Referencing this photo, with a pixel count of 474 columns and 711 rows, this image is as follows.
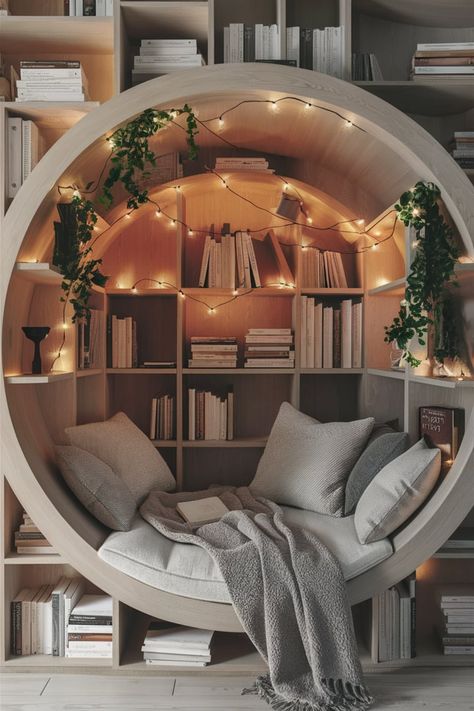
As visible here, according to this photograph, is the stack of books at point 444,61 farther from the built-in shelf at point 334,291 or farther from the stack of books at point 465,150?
the built-in shelf at point 334,291

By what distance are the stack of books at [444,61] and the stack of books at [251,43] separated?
619 millimetres

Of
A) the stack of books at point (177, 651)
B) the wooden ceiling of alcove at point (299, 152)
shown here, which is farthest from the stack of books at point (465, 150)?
the stack of books at point (177, 651)

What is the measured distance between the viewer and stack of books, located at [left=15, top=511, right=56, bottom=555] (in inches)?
108

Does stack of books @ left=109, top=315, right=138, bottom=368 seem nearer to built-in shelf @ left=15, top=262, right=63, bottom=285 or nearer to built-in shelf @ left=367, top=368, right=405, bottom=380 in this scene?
built-in shelf @ left=15, top=262, right=63, bottom=285

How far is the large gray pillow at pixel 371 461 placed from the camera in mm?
2889


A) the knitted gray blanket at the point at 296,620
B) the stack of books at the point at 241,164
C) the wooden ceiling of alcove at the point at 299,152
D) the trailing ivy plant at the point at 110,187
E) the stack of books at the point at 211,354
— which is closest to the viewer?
the knitted gray blanket at the point at 296,620

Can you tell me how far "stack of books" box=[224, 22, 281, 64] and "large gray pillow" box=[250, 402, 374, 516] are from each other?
166cm

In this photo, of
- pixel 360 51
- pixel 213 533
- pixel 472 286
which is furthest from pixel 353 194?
pixel 213 533

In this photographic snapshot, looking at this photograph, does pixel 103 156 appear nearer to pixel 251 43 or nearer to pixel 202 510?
pixel 251 43

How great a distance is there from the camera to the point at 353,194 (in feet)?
11.7

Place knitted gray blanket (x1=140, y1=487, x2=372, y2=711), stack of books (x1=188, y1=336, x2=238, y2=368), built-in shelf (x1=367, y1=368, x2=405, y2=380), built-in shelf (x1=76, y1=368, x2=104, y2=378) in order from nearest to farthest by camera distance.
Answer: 1. knitted gray blanket (x1=140, y1=487, x2=372, y2=711)
2. built-in shelf (x1=367, y1=368, x2=405, y2=380)
3. built-in shelf (x1=76, y1=368, x2=104, y2=378)
4. stack of books (x1=188, y1=336, x2=238, y2=368)

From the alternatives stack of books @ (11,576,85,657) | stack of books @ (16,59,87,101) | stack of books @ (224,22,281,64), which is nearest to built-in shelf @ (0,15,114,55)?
stack of books @ (16,59,87,101)

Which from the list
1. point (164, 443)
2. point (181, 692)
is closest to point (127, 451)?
point (164, 443)

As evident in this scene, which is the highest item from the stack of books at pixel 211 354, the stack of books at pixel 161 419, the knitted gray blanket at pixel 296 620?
the stack of books at pixel 211 354
